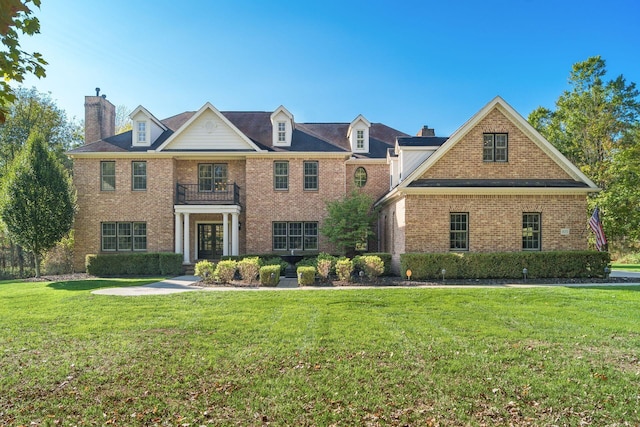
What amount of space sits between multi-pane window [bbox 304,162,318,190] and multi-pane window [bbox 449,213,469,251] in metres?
7.96

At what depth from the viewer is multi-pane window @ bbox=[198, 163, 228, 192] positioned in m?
22.1

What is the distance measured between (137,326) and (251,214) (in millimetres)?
13807

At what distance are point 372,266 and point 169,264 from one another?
991 centimetres

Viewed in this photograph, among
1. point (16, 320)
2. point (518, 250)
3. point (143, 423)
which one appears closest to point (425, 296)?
point (518, 250)

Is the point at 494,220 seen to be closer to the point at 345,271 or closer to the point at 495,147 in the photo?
the point at 495,147

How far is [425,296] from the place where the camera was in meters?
11.1

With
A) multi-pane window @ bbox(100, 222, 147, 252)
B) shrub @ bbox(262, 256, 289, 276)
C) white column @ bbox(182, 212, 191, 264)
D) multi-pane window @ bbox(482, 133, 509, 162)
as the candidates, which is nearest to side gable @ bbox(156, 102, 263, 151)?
white column @ bbox(182, 212, 191, 264)

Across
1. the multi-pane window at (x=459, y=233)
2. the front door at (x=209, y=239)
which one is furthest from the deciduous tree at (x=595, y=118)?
the front door at (x=209, y=239)

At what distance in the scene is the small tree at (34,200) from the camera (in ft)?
60.0

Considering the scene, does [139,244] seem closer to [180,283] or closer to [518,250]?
[180,283]

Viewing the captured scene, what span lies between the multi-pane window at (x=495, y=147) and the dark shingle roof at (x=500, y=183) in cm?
100

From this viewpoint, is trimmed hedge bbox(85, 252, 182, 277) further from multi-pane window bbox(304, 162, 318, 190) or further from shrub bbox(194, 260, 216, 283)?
multi-pane window bbox(304, 162, 318, 190)

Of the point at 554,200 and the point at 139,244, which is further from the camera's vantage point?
the point at 139,244

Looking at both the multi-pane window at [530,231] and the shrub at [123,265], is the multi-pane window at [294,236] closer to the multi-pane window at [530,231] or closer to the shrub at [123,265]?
the shrub at [123,265]
